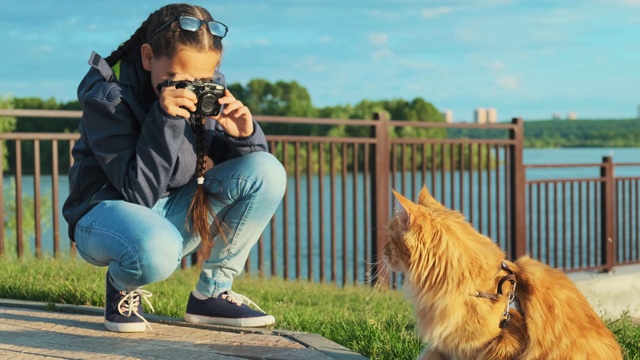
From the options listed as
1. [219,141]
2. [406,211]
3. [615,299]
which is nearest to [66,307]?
[219,141]

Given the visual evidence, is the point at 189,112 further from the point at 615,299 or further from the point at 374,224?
the point at 615,299

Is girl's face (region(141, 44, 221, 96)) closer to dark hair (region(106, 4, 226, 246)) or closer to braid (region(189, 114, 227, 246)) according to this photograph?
dark hair (region(106, 4, 226, 246))

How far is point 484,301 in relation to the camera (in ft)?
7.81

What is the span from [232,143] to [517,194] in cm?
652

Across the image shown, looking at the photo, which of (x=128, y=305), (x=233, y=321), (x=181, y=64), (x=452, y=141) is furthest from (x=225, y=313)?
(x=452, y=141)

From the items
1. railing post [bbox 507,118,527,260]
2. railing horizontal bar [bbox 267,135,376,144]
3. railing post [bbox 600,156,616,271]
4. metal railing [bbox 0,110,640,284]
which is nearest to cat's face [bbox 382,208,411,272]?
metal railing [bbox 0,110,640,284]

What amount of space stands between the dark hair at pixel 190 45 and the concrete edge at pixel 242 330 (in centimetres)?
38

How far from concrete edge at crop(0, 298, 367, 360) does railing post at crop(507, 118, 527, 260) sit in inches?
247

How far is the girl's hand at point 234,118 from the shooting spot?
2.99m

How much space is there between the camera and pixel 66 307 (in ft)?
11.8

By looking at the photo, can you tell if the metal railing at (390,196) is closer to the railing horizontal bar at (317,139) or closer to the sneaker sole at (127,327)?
the railing horizontal bar at (317,139)

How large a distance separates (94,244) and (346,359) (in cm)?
106

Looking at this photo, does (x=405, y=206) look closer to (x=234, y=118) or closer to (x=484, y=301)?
(x=484, y=301)

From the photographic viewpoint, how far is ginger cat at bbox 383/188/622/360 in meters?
2.33
